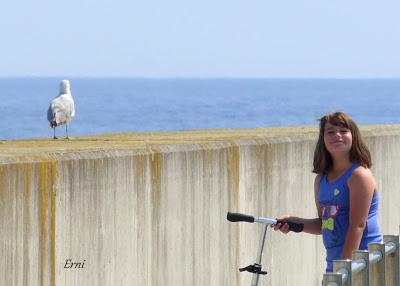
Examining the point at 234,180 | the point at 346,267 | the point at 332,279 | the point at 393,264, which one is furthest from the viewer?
the point at 234,180

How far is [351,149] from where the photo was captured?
7.21 m

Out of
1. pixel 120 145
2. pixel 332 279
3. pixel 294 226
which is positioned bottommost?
pixel 332 279

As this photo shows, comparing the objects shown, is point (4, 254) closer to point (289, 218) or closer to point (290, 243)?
point (289, 218)

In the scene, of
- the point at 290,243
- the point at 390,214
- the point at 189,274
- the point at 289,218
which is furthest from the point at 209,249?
the point at 390,214

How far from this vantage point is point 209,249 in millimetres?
9039

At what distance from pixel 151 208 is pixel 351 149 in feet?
5.52

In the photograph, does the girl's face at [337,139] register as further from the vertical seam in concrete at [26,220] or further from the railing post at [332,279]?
the railing post at [332,279]

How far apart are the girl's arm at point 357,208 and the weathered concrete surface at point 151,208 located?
158cm

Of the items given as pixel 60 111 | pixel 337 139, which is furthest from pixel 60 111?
pixel 337 139

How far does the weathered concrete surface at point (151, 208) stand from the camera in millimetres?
7355

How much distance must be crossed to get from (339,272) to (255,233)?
165 inches

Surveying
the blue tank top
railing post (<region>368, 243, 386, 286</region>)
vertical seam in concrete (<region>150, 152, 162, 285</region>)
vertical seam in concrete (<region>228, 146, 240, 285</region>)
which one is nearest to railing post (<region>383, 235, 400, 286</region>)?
railing post (<region>368, 243, 386, 286</region>)

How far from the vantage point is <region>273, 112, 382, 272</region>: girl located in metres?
7.04

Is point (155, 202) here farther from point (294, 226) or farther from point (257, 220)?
point (257, 220)
